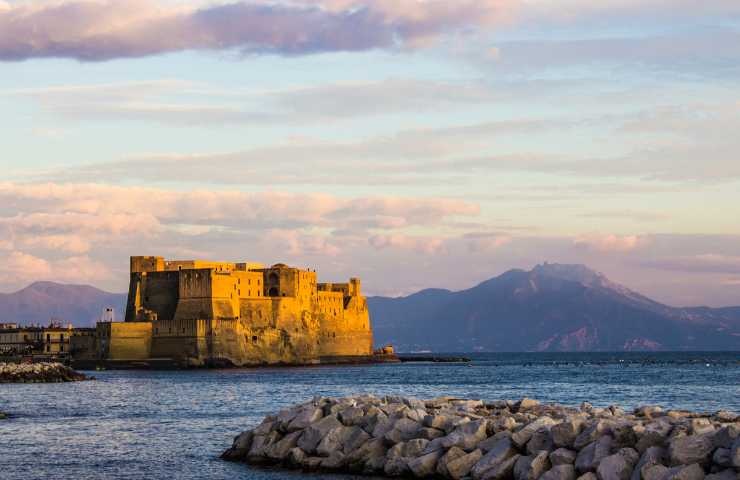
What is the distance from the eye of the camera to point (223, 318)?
324ft

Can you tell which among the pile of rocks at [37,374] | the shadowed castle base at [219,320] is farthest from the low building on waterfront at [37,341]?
the pile of rocks at [37,374]

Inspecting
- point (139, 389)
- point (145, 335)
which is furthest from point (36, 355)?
point (139, 389)

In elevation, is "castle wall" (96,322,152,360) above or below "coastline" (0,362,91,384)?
above

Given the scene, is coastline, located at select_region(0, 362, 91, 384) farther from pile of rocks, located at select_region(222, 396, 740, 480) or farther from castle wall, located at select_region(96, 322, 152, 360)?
pile of rocks, located at select_region(222, 396, 740, 480)

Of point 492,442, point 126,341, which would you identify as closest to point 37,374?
point 126,341

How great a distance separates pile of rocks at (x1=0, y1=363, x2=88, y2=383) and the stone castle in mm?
21009

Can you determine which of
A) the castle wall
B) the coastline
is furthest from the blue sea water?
the castle wall

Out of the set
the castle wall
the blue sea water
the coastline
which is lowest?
the blue sea water

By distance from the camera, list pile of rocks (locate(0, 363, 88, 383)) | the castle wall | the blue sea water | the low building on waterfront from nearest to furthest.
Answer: the blue sea water → pile of rocks (locate(0, 363, 88, 383)) → the castle wall → the low building on waterfront

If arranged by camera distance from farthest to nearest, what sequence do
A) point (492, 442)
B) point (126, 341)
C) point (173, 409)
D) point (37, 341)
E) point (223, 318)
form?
1. point (37, 341)
2. point (223, 318)
3. point (126, 341)
4. point (173, 409)
5. point (492, 442)

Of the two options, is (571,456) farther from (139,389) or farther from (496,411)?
(139,389)

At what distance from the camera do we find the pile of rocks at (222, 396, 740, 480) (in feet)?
68.4

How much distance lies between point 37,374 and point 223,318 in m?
26.9

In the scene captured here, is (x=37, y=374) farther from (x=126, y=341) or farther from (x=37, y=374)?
(x=126, y=341)
